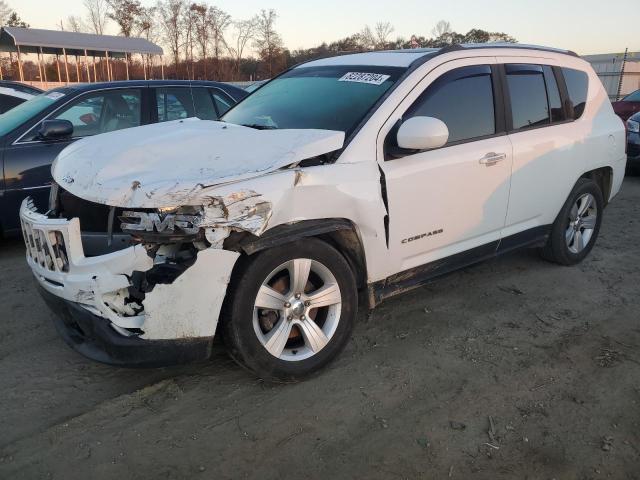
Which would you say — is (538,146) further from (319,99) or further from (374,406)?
(374,406)

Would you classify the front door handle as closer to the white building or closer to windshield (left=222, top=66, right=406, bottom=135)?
windshield (left=222, top=66, right=406, bottom=135)

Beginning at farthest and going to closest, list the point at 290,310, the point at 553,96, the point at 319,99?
the point at 553,96 < the point at 319,99 < the point at 290,310

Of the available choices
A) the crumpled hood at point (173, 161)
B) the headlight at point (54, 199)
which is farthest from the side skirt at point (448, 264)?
the headlight at point (54, 199)

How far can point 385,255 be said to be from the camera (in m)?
3.35

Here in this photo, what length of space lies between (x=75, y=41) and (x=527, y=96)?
2904 centimetres

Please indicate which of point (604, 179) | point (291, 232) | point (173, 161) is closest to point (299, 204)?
point (291, 232)

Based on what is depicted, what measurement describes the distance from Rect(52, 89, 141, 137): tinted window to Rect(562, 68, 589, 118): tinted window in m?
4.31

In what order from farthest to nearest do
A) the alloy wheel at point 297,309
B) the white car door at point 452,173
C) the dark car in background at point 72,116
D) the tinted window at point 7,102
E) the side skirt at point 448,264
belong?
the tinted window at point 7,102 → the dark car in background at point 72,116 → the side skirt at point 448,264 → the white car door at point 452,173 → the alloy wheel at point 297,309

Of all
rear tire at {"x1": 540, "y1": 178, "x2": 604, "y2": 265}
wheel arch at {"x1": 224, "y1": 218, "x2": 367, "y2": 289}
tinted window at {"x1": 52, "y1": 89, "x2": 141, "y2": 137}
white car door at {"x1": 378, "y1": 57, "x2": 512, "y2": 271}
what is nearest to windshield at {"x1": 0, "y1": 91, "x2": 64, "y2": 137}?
tinted window at {"x1": 52, "y1": 89, "x2": 141, "y2": 137}

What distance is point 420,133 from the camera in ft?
10.3

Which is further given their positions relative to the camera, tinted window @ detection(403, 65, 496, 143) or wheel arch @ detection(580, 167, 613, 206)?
wheel arch @ detection(580, 167, 613, 206)

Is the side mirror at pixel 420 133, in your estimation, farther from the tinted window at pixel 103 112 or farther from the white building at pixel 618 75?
the white building at pixel 618 75

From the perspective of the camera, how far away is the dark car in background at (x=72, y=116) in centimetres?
509

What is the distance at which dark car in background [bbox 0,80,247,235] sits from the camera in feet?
16.7
